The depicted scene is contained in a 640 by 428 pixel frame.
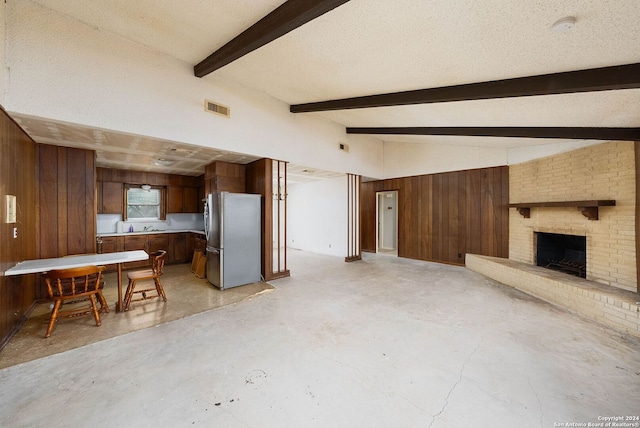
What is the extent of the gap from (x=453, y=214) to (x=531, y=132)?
9.04 ft

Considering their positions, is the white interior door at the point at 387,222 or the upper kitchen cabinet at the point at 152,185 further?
the white interior door at the point at 387,222

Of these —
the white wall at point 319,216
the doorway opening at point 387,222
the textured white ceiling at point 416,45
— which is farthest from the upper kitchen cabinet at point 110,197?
the doorway opening at point 387,222

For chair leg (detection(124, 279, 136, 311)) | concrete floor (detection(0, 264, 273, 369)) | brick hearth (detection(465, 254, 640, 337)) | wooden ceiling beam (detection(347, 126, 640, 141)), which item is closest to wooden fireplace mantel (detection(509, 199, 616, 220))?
wooden ceiling beam (detection(347, 126, 640, 141))

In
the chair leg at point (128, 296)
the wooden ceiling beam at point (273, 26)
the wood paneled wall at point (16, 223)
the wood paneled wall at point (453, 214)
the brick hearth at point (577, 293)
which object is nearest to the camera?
the wooden ceiling beam at point (273, 26)

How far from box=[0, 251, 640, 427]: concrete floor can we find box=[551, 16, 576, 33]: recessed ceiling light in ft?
9.54

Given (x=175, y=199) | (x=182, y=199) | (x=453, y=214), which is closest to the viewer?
(x=453, y=214)

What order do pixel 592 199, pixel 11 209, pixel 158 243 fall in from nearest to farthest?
pixel 11 209 → pixel 592 199 → pixel 158 243

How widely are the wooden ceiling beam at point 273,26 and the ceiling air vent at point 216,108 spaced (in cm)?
67

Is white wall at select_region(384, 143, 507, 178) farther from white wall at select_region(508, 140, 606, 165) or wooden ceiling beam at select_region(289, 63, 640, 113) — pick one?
wooden ceiling beam at select_region(289, 63, 640, 113)

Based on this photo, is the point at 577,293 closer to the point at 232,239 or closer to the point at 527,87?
the point at 527,87

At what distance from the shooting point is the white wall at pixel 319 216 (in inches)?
288

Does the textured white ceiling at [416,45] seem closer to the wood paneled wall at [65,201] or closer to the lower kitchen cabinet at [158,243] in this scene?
the wood paneled wall at [65,201]

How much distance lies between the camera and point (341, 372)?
86.5 inches

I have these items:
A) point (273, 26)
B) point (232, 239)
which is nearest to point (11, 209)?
point (232, 239)
